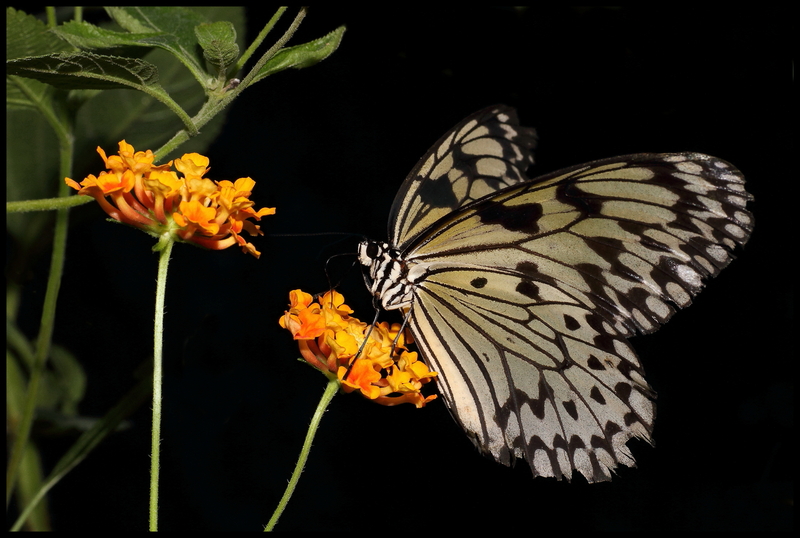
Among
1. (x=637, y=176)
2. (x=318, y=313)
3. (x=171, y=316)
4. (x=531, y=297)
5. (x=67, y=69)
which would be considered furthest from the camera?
(x=171, y=316)

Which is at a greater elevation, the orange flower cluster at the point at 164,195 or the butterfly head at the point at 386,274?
the orange flower cluster at the point at 164,195

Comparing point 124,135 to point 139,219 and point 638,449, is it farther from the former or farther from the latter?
point 638,449

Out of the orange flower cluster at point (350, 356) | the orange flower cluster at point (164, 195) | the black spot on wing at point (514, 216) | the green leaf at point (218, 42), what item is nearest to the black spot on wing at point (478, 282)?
the black spot on wing at point (514, 216)

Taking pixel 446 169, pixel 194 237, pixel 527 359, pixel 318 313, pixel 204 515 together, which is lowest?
pixel 204 515

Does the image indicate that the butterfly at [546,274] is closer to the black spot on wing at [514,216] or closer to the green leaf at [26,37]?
the black spot on wing at [514,216]

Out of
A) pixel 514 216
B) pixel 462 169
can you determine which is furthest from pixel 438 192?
pixel 514 216

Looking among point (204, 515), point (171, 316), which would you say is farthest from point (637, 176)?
point (204, 515)
